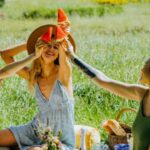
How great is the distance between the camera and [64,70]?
3969mm

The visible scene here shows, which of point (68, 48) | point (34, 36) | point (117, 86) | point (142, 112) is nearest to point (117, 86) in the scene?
point (117, 86)

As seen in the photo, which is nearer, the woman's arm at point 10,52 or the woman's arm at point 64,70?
the woman's arm at point 64,70

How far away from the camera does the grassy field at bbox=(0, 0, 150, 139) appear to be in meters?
5.84

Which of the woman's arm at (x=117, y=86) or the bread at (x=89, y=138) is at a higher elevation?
the woman's arm at (x=117, y=86)

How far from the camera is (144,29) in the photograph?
8312 millimetres

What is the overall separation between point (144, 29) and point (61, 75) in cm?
447

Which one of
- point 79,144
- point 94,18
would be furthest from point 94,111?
point 94,18

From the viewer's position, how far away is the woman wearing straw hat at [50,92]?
155 inches

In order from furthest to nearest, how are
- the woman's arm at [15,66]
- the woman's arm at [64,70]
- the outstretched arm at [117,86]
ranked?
the woman's arm at [64,70] → the woman's arm at [15,66] → the outstretched arm at [117,86]

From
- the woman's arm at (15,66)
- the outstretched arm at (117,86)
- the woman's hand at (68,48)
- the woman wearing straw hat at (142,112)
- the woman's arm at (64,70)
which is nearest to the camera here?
the woman wearing straw hat at (142,112)

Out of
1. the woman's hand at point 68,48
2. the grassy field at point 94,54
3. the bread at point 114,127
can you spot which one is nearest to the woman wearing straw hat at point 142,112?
the woman's hand at point 68,48

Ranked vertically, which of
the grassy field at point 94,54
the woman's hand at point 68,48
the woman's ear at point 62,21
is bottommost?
the grassy field at point 94,54

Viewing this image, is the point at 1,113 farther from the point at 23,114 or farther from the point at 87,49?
the point at 87,49

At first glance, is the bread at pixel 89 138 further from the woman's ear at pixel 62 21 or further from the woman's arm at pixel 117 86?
the woman's arm at pixel 117 86
